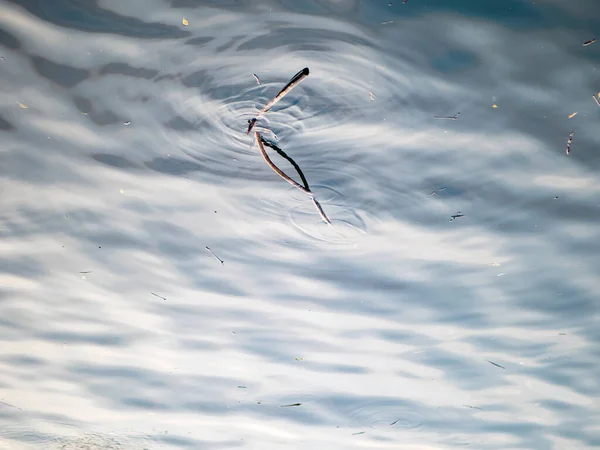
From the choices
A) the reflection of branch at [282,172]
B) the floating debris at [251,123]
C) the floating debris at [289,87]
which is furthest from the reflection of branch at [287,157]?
the floating debris at [289,87]

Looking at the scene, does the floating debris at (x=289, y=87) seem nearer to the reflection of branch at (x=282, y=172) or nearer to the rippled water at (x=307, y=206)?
the rippled water at (x=307, y=206)

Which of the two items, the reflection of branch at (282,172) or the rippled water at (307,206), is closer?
the rippled water at (307,206)

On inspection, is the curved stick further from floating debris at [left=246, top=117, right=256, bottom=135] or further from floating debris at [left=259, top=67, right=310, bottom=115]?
floating debris at [left=259, top=67, right=310, bottom=115]

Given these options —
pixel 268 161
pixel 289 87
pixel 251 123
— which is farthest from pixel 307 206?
pixel 289 87

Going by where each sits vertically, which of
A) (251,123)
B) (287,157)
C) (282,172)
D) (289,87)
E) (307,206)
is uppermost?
(289,87)

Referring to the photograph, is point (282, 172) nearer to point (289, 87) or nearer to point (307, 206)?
point (307, 206)

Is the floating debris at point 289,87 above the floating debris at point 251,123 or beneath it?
above

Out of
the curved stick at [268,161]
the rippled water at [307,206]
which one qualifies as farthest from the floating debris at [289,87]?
the curved stick at [268,161]

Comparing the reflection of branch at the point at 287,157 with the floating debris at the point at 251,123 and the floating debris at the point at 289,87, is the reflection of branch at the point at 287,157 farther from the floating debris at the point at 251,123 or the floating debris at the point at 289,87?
the floating debris at the point at 289,87

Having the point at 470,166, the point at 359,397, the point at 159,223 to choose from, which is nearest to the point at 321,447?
the point at 359,397
